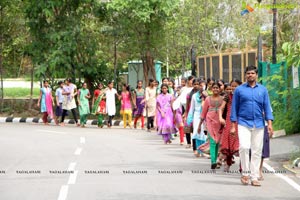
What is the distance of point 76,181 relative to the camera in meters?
11.4

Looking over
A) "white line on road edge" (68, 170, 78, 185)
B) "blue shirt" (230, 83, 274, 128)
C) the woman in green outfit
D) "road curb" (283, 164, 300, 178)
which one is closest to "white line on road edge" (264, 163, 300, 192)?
"road curb" (283, 164, 300, 178)

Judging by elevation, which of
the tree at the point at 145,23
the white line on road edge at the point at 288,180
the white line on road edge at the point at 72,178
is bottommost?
the white line on road edge at the point at 288,180

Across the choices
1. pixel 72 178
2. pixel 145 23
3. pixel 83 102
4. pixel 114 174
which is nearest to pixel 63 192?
pixel 72 178

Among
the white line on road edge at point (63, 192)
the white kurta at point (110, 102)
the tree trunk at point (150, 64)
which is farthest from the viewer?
the tree trunk at point (150, 64)

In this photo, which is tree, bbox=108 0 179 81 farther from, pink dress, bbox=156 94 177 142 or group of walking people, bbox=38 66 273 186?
pink dress, bbox=156 94 177 142

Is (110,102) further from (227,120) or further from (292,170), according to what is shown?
(292,170)

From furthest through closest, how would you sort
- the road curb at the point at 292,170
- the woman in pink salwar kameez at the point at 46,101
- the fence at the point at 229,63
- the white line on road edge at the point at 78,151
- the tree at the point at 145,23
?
1. the tree at the point at 145,23
2. the woman in pink salwar kameez at the point at 46,101
3. the fence at the point at 229,63
4. the white line on road edge at the point at 78,151
5. the road curb at the point at 292,170

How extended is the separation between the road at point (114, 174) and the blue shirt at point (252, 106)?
946 millimetres

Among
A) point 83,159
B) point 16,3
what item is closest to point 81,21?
point 16,3

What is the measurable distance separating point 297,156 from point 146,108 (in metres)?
10.2

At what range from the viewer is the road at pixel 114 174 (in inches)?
398

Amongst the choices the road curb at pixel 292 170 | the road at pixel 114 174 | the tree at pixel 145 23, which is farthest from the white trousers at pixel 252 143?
the tree at pixel 145 23

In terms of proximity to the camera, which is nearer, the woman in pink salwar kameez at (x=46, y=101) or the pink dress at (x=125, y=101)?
the pink dress at (x=125, y=101)

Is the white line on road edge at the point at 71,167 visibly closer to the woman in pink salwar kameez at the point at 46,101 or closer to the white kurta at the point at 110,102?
the white kurta at the point at 110,102
